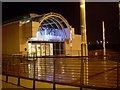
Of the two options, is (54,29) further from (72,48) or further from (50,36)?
(72,48)

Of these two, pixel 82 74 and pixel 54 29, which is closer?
pixel 82 74

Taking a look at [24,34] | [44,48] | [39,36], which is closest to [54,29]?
[44,48]

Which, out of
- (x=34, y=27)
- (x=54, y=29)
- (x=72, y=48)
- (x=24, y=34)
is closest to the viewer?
(x=34, y=27)

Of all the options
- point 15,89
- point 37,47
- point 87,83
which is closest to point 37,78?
point 15,89

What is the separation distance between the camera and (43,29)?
125ft

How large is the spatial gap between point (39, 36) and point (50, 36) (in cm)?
211

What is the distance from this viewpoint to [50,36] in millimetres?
37906

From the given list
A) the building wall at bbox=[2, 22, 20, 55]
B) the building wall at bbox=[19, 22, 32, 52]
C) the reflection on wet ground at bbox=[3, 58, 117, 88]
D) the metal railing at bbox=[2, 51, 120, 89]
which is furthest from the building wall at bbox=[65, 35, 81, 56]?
the reflection on wet ground at bbox=[3, 58, 117, 88]

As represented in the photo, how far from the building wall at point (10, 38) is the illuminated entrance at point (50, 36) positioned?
183 cm

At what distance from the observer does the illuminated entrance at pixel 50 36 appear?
118 feet

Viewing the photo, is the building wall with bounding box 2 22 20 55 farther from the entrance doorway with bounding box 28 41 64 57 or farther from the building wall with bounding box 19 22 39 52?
the entrance doorway with bounding box 28 41 64 57

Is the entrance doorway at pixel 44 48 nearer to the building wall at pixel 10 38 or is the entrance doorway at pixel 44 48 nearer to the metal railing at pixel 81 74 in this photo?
the building wall at pixel 10 38

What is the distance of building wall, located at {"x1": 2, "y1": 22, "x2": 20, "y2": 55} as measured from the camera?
1362 inches

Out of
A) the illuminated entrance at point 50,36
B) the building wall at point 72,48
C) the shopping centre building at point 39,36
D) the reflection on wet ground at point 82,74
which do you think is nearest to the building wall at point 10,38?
the shopping centre building at point 39,36
